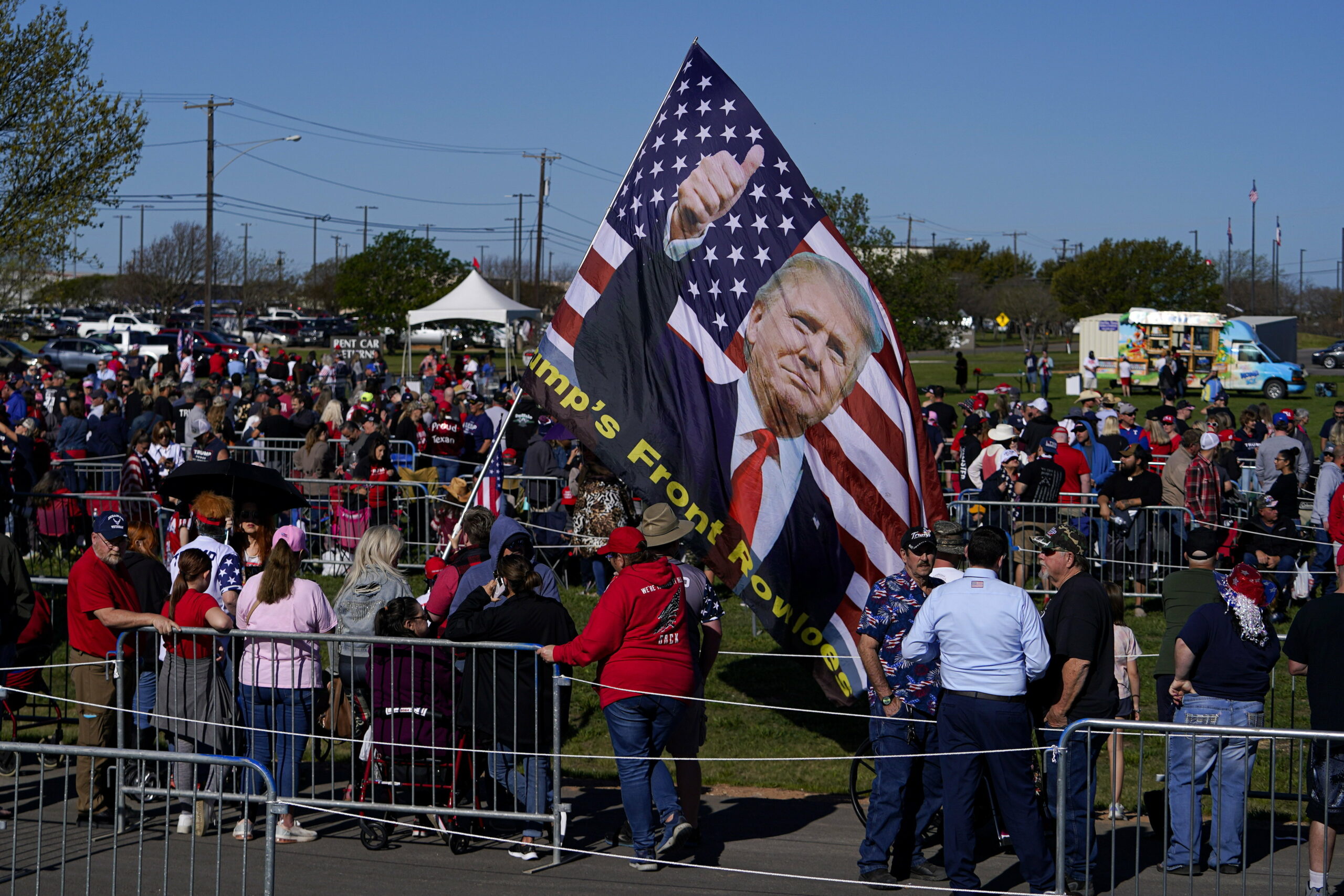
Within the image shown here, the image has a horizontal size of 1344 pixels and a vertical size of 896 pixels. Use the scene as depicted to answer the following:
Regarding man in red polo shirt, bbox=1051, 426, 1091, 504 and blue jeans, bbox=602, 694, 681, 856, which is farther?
man in red polo shirt, bbox=1051, 426, 1091, 504

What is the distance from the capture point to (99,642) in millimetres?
7492

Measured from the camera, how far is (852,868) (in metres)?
6.75

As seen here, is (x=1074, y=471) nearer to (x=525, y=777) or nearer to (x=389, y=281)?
(x=525, y=777)

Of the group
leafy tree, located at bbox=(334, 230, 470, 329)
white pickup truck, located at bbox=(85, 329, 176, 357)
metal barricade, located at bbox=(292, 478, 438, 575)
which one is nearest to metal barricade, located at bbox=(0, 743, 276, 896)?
metal barricade, located at bbox=(292, 478, 438, 575)

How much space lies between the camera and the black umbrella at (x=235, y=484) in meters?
8.86

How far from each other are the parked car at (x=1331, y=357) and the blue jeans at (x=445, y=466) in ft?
156

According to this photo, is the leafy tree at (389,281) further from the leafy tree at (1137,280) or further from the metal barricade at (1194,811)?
the metal barricade at (1194,811)

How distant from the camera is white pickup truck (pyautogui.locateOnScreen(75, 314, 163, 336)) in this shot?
208 ft

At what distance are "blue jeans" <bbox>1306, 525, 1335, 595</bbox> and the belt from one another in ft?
29.5

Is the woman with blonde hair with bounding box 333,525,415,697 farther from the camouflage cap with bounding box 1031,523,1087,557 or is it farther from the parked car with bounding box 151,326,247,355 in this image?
the parked car with bounding box 151,326,247,355

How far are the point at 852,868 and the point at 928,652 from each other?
1.31 m

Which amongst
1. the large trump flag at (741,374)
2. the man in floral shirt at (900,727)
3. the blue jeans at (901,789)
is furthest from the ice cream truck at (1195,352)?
the blue jeans at (901,789)

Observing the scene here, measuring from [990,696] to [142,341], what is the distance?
172 ft

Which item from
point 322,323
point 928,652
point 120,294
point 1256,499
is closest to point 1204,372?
point 1256,499
